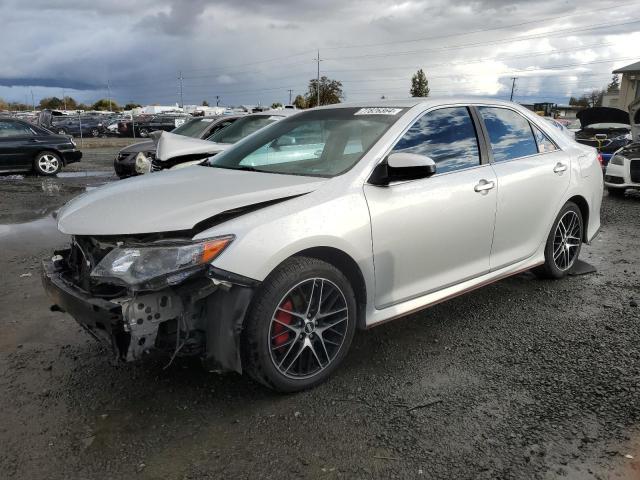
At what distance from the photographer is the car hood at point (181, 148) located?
700cm

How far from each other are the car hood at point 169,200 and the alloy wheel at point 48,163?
11856mm

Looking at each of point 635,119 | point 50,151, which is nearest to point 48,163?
point 50,151

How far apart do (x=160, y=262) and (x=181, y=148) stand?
4.80 metres

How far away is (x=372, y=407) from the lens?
2941 millimetres

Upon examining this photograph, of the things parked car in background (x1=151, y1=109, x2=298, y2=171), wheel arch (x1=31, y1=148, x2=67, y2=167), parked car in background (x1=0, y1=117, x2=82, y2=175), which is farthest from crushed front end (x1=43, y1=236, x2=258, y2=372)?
wheel arch (x1=31, y1=148, x2=67, y2=167)

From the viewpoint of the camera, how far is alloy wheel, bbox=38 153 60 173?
45.6ft

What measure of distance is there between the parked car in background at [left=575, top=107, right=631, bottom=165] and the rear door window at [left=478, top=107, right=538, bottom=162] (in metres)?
11.3

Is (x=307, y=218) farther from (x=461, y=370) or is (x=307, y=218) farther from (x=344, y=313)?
(x=461, y=370)

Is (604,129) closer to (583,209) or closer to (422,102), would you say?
(583,209)

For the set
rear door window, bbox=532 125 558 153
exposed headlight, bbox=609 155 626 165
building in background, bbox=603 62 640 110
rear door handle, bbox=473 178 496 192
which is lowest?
exposed headlight, bbox=609 155 626 165

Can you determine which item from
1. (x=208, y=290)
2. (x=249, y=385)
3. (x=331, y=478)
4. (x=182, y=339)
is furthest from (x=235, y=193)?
(x=331, y=478)

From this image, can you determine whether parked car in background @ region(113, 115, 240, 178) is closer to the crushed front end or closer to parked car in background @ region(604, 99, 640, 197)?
the crushed front end

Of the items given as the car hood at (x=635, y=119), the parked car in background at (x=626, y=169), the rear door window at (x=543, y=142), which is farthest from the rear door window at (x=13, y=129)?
the car hood at (x=635, y=119)

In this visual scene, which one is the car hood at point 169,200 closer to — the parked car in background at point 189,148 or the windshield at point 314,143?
the windshield at point 314,143
